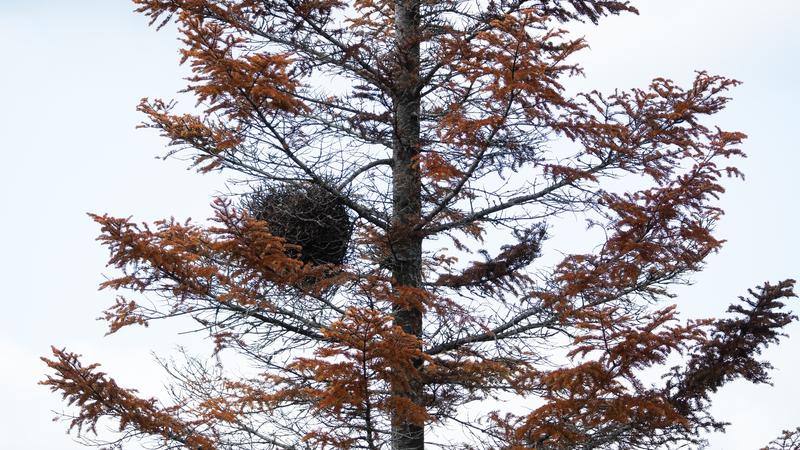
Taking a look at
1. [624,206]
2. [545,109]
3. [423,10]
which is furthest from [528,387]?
[423,10]

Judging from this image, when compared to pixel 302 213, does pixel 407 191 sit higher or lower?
higher

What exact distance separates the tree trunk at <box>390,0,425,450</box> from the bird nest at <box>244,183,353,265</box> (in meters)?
0.65

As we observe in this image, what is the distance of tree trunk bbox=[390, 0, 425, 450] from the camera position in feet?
32.8

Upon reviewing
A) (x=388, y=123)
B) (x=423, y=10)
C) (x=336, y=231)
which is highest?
(x=423, y=10)

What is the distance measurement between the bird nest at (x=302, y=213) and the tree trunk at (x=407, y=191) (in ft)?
2.13

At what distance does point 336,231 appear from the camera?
1031 cm

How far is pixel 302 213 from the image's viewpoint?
999 cm

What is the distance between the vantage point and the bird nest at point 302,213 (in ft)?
32.8

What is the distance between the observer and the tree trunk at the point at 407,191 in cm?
999

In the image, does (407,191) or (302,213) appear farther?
(407,191)

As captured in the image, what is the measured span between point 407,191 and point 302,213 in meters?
1.38

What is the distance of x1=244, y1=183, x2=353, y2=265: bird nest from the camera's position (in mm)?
10008

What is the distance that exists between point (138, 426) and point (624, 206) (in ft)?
17.6

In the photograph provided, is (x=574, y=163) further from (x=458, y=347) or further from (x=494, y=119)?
(x=458, y=347)
